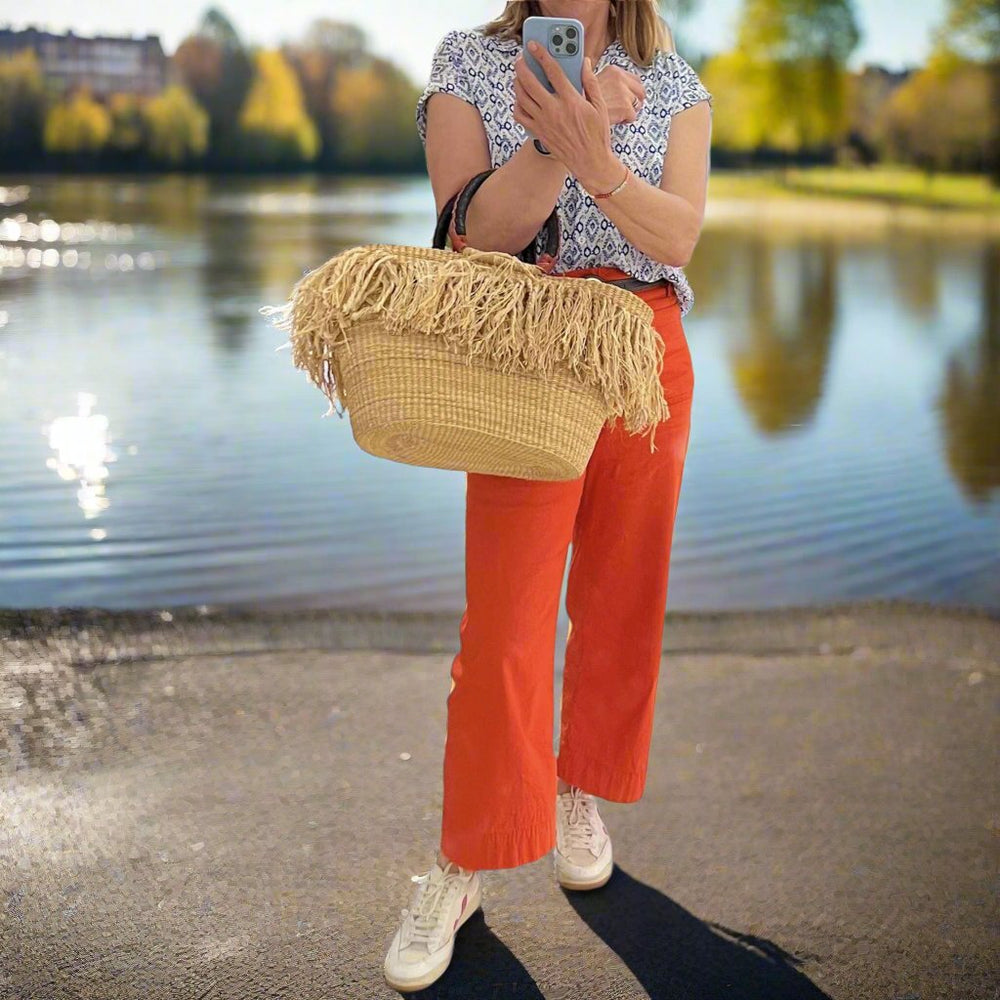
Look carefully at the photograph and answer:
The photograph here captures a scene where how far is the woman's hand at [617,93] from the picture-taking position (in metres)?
1.87

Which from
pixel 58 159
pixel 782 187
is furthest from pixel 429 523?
pixel 782 187

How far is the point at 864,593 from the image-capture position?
4293 mm

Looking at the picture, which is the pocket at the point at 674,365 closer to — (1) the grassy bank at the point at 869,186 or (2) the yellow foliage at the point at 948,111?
A: (1) the grassy bank at the point at 869,186

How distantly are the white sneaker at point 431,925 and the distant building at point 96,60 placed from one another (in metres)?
24.9

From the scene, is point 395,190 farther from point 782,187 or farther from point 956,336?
point 956,336

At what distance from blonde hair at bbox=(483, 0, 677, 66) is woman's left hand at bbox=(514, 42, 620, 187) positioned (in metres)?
0.31

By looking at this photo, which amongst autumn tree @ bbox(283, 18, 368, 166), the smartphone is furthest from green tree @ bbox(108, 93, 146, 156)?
the smartphone

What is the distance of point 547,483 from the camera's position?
205cm

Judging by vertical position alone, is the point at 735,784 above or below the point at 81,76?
below

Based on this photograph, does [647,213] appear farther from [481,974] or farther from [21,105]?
[21,105]

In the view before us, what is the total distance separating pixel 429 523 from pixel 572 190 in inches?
127

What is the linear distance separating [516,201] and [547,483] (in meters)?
0.45

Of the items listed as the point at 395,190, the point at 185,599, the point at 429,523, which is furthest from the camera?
the point at 395,190

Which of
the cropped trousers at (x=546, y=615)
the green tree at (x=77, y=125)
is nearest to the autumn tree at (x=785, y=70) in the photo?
the green tree at (x=77, y=125)
